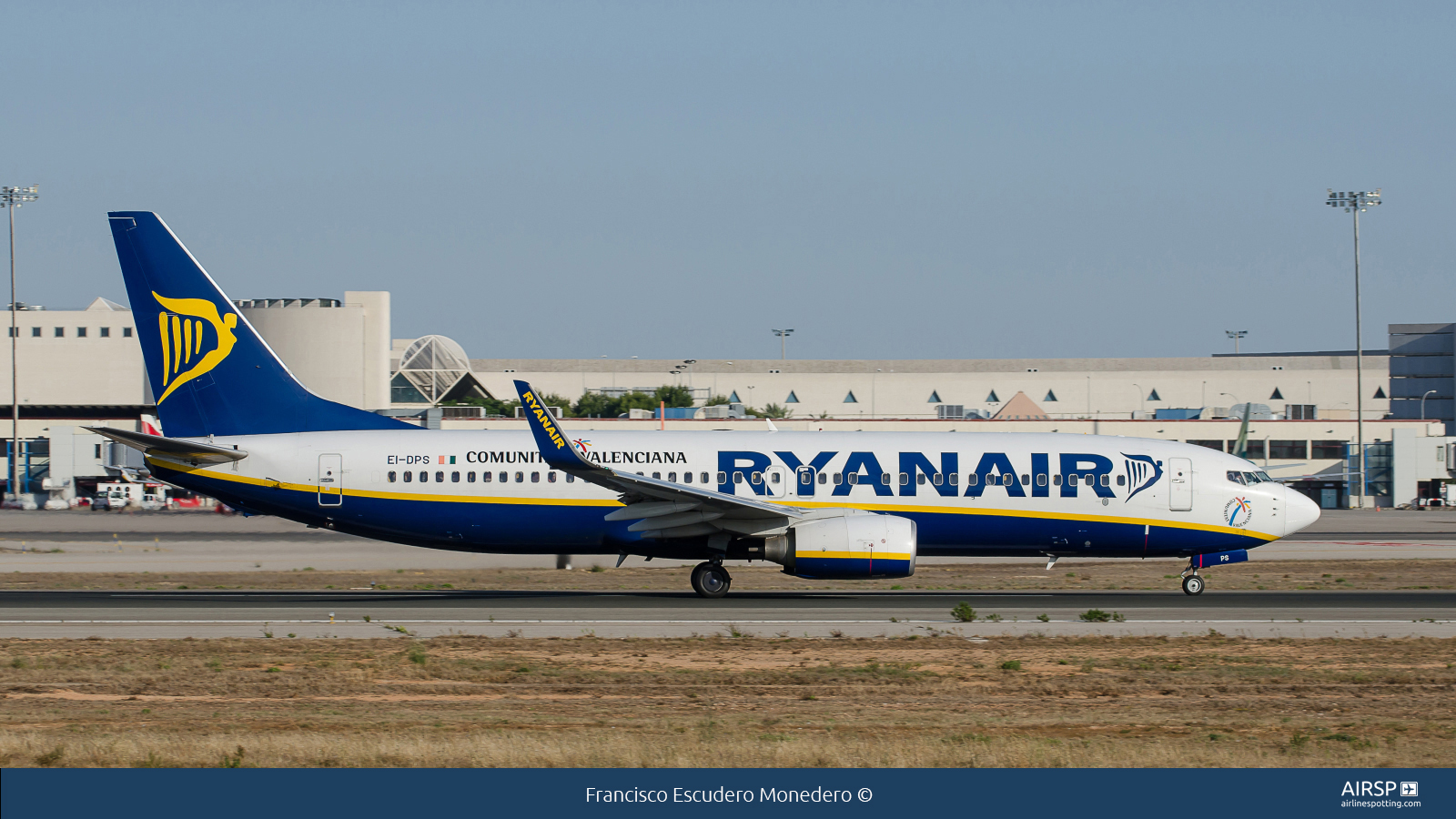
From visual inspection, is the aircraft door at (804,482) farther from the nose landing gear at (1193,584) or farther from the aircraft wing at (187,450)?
the aircraft wing at (187,450)

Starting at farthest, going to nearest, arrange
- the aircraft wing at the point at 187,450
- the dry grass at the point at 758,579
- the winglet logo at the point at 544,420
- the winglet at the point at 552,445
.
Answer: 1. the dry grass at the point at 758,579
2. the aircraft wing at the point at 187,450
3. the winglet at the point at 552,445
4. the winglet logo at the point at 544,420

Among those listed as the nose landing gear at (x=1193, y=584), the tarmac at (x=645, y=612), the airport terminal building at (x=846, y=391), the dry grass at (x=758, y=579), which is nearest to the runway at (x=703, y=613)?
the tarmac at (x=645, y=612)

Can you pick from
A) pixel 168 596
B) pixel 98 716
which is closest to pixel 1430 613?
pixel 98 716

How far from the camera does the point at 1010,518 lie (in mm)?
27375

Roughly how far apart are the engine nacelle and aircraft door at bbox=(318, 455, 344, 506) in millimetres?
9404

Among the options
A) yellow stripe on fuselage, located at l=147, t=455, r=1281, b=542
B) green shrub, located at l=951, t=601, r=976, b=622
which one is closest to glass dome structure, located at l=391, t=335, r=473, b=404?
yellow stripe on fuselage, located at l=147, t=455, r=1281, b=542

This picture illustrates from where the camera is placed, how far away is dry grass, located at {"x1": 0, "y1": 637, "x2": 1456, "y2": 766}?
39.0 ft

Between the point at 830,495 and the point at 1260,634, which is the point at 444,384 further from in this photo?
the point at 1260,634

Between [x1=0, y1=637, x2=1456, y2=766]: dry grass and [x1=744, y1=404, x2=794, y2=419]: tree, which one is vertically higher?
[x1=744, y1=404, x2=794, y2=419]: tree

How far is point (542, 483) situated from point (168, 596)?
25.7 ft

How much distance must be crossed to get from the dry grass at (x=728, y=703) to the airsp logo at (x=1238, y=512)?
7989mm

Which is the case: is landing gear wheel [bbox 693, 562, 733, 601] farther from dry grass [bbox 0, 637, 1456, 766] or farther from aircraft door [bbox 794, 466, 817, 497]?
dry grass [bbox 0, 637, 1456, 766]

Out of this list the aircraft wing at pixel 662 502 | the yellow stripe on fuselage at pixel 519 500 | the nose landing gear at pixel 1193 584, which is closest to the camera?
the aircraft wing at pixel 662 502

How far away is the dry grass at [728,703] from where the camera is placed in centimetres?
1189
